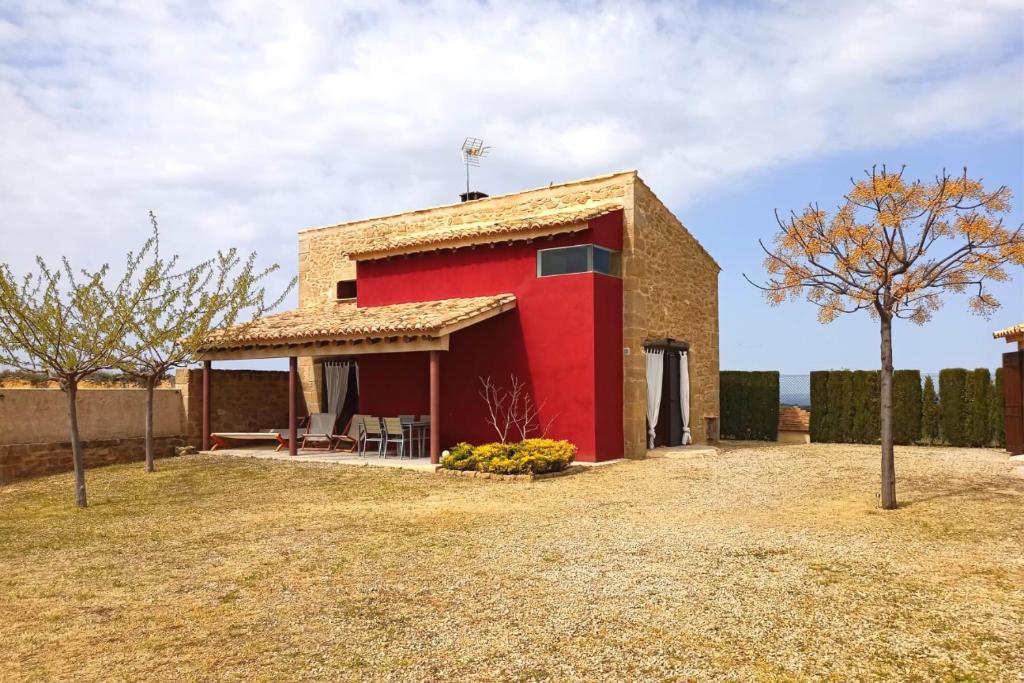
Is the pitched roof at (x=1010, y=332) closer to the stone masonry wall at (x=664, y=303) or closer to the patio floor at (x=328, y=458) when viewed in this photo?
the stone masonry wall at (x=664, y=303)

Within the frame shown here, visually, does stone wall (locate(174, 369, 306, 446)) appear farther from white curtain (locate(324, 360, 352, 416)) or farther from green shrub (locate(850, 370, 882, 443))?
green shrub (locate(850, 370, 882, 443))

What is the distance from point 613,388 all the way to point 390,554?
7.49 metres

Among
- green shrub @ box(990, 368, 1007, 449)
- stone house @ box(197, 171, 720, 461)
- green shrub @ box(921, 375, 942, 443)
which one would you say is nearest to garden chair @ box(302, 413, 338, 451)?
stone house @ box(197, 171, 720, 461)

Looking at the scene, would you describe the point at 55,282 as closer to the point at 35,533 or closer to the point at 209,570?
the point at 35,533

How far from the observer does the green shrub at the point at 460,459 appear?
1224cm

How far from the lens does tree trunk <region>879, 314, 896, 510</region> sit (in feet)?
28.1

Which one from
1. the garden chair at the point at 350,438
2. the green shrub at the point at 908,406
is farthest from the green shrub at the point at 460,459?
the green shrub at the point at 908,406

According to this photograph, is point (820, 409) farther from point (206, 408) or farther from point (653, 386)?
point (206, 408)

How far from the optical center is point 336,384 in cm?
1819

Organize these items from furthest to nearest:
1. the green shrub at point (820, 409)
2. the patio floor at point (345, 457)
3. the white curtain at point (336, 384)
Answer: the white curtain at point (336, 384)
the green shrub at point (820, 409)
the patio floor at point (345, 457)

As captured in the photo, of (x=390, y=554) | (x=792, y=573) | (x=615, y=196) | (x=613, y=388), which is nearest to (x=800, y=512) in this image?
(x=792, y=573)

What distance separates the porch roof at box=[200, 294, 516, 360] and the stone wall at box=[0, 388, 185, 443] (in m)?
1.50

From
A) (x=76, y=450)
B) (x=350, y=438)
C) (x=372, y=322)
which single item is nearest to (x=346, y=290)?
(x=350, y=438)

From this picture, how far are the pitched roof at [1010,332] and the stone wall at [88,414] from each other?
52.5ft
